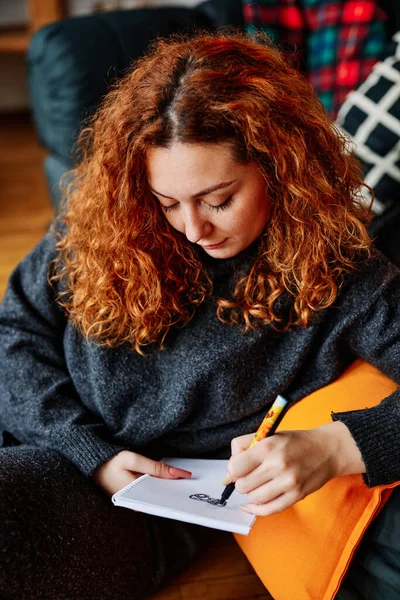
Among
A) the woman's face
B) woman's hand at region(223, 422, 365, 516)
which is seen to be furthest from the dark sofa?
woman's hand at region(223, 422, 365, 516)

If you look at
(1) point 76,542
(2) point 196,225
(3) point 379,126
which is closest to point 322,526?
(1) point 76,542

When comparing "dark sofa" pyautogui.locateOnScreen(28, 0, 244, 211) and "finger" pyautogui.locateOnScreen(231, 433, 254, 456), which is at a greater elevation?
Answer: "dark sofa" pyautogui.locateOnScreen(28, 0, 244, 211)

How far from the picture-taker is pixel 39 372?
1231 millimetres

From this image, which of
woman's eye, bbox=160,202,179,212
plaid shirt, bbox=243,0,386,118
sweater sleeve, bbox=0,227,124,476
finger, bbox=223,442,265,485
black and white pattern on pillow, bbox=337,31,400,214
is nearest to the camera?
finger, bbox=223,442,265,485

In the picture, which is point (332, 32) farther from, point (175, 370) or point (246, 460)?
point (246, 460)

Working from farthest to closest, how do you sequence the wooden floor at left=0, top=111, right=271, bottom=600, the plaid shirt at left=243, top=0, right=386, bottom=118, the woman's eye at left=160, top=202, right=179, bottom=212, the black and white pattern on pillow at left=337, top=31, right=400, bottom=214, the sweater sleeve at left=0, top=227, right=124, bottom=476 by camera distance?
the plaid shirt at left=243, top=0, right=386, bottom=118 < the black and white pattern on pillow at left=337, top=31, right=400, bottom=214 < the wooden floor at left=0, top=111, right=271, bottom=600 < the sweater sleeve at left=0, top=227, right=124, bottom=476 < the woman's eye at left=160, top=202, right=179, bottom=212

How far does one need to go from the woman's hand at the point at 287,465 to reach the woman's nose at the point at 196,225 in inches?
11.7

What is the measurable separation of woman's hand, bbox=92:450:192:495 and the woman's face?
1.14ft

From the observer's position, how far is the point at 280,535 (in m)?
1.11

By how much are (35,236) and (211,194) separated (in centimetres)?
186

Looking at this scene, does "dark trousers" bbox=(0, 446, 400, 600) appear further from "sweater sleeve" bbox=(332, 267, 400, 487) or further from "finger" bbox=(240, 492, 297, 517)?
"finger" bbox=(240, 492, 297, 517)

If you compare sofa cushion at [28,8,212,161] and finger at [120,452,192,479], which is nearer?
finger at [120,452,192,479]

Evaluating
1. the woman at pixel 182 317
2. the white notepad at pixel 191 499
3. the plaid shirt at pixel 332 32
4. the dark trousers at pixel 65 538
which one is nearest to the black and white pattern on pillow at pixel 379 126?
the plaid shirt at pixel 332 32

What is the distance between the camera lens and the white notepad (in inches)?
38.2
